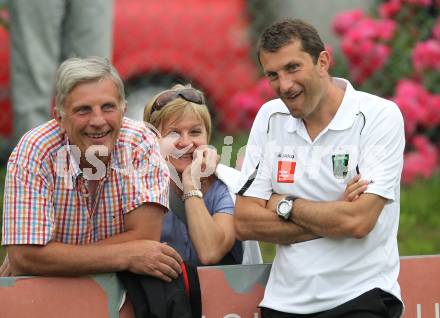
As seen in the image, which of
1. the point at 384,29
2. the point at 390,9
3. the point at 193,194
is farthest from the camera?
the point at 390,9

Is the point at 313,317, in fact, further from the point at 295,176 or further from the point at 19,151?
the point at 19,151

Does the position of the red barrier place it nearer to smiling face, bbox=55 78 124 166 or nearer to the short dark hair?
smiling face, bbox=55 78 124 166

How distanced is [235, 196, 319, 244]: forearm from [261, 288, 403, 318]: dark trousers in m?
0.28

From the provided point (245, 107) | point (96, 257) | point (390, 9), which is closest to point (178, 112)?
point (96, 257)

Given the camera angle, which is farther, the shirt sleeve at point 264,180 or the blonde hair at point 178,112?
the blonde hair at point 178,112

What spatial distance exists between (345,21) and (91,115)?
333cm

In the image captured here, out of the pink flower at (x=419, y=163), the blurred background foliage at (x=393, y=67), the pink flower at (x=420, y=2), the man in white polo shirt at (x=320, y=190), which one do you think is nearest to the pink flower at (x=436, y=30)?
the blurred background foliage at (x=393, y=67)

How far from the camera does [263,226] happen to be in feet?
14.1

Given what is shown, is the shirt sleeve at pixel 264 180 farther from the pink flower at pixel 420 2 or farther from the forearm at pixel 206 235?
the pink flower at pixel 420 2

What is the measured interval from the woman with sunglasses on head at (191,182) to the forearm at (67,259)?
455 mm

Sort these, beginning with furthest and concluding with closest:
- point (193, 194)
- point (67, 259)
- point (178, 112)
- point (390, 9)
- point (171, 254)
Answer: point (390, 9)
point (178, 112)
point (193, 194)
point (171, 254)
point (67, 259)

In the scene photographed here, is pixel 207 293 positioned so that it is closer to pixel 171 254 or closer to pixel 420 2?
pixel 171 254

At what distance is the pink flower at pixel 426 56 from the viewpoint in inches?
283

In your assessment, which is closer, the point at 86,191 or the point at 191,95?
the point at 86,191
